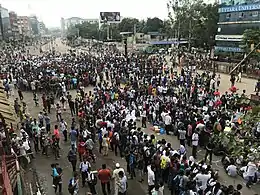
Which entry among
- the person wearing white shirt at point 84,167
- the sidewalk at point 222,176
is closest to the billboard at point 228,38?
the sidewalk at point 222,176

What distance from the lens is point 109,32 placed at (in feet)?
254

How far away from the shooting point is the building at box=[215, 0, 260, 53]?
38312 millimetres

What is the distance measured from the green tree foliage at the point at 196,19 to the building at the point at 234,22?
2.50 metres

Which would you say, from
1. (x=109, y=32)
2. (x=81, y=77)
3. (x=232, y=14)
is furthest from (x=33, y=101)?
(x=109, y=32)

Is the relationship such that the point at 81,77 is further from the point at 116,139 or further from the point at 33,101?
the point at 116,139

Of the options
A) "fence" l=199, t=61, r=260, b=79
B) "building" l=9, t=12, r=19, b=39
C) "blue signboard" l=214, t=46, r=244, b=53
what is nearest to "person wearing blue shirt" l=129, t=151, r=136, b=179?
"fence" l=199, t=61, r=260, b=79

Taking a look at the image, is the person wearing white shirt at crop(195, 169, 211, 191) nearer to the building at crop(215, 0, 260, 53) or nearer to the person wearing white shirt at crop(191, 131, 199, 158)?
the person wearing white shirt at crop(191, 131, 199, 158)

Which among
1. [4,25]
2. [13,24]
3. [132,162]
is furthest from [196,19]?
[13,24]

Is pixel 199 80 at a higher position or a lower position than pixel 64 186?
higher

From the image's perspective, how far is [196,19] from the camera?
47594 mm

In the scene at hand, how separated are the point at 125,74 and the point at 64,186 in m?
16.7

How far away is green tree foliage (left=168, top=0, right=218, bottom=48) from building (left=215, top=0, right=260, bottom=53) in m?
2.50

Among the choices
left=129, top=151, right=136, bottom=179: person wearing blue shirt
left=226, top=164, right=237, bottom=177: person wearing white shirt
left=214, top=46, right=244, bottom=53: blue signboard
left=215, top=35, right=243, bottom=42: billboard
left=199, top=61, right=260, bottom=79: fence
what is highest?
left=215, top=35, right=243, bottom=42: billboard

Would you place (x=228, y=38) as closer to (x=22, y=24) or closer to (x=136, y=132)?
(x=136, y=132)
